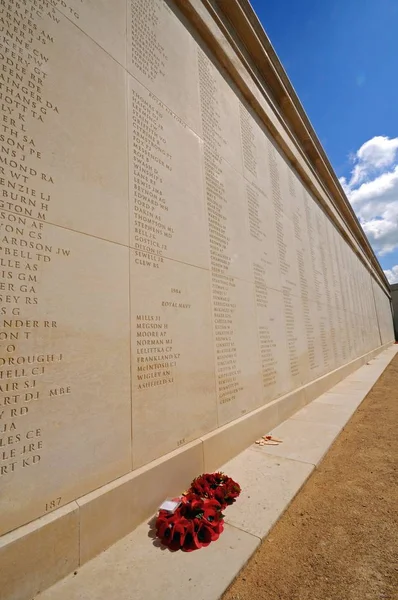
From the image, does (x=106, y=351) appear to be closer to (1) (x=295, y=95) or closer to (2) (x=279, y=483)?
(2) (x=279, y=483)

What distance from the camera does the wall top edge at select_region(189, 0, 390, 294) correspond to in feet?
20.9

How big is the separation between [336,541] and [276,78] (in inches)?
392

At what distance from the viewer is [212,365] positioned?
12.5ft

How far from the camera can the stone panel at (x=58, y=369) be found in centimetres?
186

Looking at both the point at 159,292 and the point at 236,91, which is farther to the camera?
the point at 236,91

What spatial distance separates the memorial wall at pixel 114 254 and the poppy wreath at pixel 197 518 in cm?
48

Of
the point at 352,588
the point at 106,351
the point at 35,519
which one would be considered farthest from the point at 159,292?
the point at 352,588

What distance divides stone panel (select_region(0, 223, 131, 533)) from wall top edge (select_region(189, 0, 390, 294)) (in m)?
5.13

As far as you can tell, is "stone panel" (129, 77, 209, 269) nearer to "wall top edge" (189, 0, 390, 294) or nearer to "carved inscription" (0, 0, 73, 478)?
"carved inscription" (0, 0, 73, 478)

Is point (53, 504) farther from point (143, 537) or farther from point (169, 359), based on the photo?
point (169, 359)

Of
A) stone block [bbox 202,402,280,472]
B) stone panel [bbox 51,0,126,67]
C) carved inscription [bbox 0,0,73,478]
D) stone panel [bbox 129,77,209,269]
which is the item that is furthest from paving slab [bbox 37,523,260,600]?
stone panel [bbox 51,0,126,67]

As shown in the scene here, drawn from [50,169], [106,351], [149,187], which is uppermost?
[149,187]

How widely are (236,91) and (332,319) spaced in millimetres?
7925

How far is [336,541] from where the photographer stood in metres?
2.37
